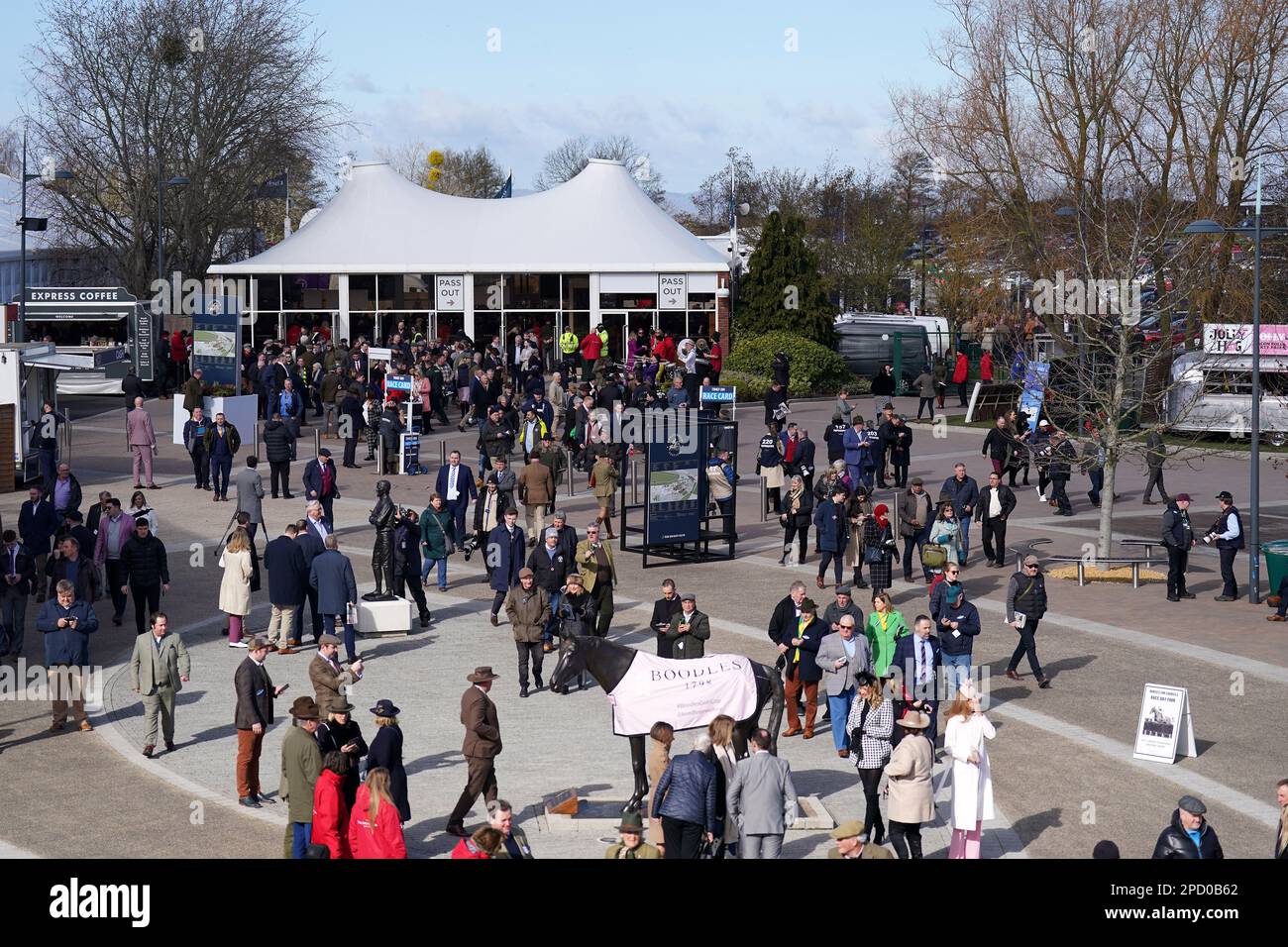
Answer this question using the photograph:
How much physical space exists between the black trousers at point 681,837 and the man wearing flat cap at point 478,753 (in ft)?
5.98

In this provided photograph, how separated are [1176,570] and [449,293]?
30.0m

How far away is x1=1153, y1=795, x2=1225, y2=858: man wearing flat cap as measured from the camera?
10.1 m

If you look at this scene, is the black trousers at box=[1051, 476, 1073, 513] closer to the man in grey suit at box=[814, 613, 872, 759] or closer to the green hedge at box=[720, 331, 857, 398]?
the man in grey suit at box=[814, 613, 872, 759]

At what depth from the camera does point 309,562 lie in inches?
703

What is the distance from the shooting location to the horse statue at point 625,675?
12.9m

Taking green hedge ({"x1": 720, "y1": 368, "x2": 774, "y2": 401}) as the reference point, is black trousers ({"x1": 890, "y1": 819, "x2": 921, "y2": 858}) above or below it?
below

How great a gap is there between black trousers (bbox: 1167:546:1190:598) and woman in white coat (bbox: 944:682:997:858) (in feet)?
32.8

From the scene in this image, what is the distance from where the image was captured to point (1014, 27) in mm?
41031

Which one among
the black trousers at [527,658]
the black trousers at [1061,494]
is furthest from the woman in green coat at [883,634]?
the black trousers at [1061,494]

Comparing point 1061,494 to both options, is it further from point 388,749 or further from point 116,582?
point 388,749

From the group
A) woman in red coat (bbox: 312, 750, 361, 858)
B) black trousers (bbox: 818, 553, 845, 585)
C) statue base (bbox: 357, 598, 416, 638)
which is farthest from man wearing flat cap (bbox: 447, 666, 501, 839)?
black trousers (bbox: 818, 553, 845, 585)

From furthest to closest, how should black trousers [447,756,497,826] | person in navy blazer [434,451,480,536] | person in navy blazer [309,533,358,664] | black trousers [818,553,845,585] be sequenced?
person in navy blazer [434,451,480,536] → black trousers [818,553,845,585] → person in navy blazer [309,533,358,664] → black trousers [447,756,497,826]
